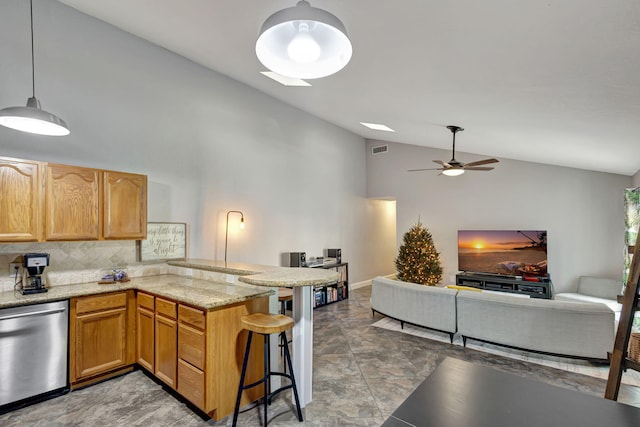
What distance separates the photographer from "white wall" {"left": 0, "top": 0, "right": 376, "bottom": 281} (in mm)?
3186

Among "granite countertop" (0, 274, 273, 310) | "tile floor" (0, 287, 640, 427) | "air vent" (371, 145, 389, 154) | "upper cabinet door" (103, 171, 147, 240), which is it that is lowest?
"tile floor" (0, 287, 640, 427)

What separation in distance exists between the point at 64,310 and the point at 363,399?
280 cm

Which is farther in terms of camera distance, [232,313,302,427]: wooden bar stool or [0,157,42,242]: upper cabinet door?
[0,157,42,242]: upper cabinet door

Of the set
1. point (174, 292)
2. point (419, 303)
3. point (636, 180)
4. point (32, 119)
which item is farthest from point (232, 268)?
point (636, 180)

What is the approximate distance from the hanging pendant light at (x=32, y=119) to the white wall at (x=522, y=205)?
6.38 m

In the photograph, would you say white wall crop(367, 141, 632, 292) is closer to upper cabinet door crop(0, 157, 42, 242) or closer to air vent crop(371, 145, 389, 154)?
air vent crop(371, 145, 389, 154)

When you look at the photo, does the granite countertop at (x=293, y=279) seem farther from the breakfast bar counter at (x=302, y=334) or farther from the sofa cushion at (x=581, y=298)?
the sofa cushion at (x=581, y=298)

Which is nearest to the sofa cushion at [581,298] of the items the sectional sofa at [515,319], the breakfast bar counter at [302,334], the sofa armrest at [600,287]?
the sofa armrest at [600,287]

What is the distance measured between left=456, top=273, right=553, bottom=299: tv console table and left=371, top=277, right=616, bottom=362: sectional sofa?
2.08 metres

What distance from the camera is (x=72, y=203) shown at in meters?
2.99

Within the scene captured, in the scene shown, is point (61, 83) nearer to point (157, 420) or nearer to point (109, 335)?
point (109, 335)

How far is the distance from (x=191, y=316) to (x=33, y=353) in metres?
1.45

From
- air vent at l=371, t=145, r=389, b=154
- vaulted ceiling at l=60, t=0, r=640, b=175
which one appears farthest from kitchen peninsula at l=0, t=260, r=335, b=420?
air vent at l=371, t=145, r=389, b=154

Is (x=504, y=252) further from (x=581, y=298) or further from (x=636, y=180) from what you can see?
(x=636, y=180)
